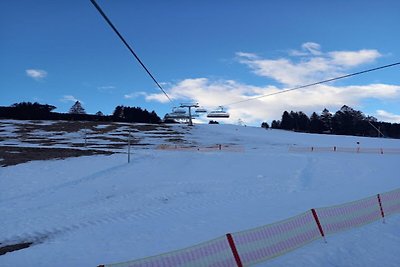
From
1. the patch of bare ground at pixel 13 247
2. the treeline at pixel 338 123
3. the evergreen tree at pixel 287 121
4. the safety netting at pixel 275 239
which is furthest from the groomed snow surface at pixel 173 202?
the evergreen tree at pixel 287 121

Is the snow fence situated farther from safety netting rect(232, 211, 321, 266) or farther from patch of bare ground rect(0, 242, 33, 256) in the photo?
patch of bare ground rect(0, 242, 33, 256)

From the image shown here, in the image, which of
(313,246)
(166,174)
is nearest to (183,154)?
(166,174)

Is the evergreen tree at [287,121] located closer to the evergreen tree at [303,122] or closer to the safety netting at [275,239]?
the evergreen tree at [303,122]

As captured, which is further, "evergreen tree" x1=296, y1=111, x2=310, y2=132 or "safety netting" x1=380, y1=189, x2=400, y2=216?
"evergreen tree" x1=296, y1=111, x2=310, y2=132

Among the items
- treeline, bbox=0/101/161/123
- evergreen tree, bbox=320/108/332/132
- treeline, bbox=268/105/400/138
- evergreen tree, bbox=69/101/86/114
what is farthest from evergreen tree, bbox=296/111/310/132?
evergreen tree, bbox=69/101/86/114

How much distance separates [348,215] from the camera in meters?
13.3

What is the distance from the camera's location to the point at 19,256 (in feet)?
37.3

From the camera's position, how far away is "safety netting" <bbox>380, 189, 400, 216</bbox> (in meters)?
15.3

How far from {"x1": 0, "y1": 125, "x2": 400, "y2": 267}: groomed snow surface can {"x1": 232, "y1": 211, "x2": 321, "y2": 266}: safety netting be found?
→ 273 mm

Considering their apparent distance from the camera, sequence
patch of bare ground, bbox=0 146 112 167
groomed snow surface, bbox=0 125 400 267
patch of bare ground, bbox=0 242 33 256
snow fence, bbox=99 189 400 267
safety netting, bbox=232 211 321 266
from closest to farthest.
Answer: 1. snow fence, bbox=99 189 400 267
2. safety netting, bbox=232 211 321 266
3. groomed snow surface, bbox=0 125 400 267
4. patch of bare ground, bbox=0 242 33 256
5. patch of bare ground, bbox=0 146 112 167

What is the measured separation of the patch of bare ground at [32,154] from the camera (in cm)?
3372

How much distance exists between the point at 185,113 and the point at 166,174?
40.6 meters

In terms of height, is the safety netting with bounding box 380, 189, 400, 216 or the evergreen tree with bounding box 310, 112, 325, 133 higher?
the evergreen tree with bounding box 310, 112, 325, 133

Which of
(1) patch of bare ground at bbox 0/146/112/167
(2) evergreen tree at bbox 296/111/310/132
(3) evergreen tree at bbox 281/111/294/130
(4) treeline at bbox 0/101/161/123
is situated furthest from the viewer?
(3) evergreen tree at bbox 281/111/294/130
